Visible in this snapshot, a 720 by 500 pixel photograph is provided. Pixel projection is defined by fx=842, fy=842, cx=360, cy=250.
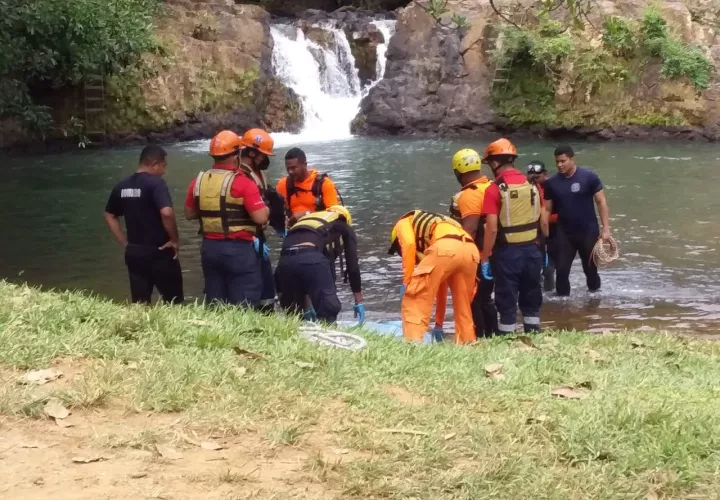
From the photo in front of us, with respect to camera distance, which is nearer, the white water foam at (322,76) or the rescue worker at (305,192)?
the rescue worker at (305,192)

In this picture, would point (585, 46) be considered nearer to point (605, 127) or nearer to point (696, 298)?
point (605, 127)

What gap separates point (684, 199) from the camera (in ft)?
52.8

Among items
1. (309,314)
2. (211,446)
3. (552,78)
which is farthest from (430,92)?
(211,446)

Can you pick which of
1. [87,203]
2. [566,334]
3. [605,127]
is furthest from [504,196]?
[605,127]

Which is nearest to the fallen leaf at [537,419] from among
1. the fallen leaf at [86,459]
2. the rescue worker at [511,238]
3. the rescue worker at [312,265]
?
the fallen leaf at [86,459]

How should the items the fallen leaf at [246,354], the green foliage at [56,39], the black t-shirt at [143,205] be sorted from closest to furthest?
the fallen leaf at [246,354] < the black t-shirt at [143,205] < the green foliage at [56,39]

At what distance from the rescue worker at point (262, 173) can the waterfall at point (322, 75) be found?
20489 millimetres

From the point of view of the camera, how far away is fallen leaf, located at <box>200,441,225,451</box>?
366 cm

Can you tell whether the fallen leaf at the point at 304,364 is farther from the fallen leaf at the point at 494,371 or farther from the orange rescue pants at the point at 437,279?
the orange rescue pants at the point at 437,279

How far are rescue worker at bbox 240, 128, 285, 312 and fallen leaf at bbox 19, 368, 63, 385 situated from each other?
306cm

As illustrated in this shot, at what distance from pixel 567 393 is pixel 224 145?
3605 millimetres

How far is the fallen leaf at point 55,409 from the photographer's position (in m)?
3.85

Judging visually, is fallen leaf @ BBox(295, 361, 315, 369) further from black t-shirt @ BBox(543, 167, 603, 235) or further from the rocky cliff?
the rocky cliff

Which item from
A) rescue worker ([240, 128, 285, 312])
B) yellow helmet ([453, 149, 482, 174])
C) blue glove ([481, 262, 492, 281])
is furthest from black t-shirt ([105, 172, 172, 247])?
blue glove ([481, 262, 492, 281])
